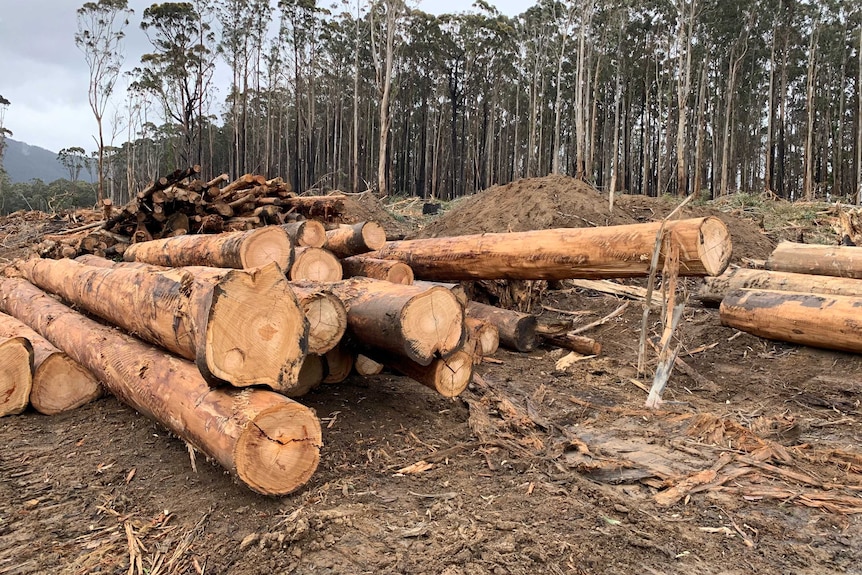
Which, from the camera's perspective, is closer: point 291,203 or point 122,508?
point 122,508

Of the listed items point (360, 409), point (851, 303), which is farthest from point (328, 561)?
point (851, 303)

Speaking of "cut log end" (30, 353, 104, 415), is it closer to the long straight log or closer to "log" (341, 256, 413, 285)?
the long straight log

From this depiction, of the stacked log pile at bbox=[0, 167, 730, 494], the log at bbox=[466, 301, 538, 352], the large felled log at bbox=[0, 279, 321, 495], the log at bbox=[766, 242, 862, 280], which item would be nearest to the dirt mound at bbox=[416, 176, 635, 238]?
the log at bbox=[466, 301, 538, 352]

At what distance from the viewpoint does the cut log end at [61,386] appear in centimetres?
407

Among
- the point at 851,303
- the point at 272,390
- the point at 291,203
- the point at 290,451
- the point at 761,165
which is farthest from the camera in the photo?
the point at 761,165

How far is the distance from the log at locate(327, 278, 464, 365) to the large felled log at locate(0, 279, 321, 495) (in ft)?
2.80

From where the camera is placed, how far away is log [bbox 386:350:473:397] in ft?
12.2

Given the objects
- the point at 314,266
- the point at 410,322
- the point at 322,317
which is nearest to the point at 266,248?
the point at 314,266

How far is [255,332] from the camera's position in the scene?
9.25 feet

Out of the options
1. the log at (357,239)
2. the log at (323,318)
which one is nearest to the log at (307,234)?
the log at (357,239)

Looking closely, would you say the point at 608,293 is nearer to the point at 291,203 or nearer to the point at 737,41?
the point at 291,203

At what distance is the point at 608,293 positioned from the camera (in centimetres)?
811

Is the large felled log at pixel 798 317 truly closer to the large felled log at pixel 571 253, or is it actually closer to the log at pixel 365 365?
the large felled log at pixel 571 253

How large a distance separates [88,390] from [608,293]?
664 cm
